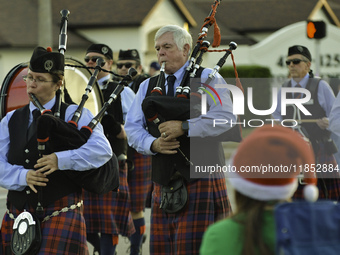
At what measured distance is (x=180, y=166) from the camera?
434 centimetres

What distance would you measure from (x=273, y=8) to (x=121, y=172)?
27689 mm

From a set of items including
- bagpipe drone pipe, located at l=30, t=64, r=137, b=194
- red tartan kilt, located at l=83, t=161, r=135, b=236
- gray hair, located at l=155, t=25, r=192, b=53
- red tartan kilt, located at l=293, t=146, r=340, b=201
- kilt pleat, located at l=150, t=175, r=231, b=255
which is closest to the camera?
bagpipe drone pipe, located at l=30, t=64, r=137, b=194

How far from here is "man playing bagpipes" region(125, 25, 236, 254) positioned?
4285 millimetres

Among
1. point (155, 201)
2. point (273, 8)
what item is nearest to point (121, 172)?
point (155, 201)

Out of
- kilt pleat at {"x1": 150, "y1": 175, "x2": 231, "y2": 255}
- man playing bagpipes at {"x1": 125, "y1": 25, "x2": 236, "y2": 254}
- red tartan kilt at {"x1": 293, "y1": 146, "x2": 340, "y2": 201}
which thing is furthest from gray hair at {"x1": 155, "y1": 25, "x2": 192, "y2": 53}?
red tartan kilt at {"x1": 293, "y1": 146, "x2": 340, "y2": 201}

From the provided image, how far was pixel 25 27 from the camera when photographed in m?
24.8

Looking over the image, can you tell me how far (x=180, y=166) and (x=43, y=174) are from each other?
0.90m

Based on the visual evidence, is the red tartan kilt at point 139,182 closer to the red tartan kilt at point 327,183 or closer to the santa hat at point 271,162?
the red tartan kilt at point 327,183

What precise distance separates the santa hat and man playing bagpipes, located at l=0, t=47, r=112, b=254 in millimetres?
1735

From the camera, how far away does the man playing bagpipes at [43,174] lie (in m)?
3.88

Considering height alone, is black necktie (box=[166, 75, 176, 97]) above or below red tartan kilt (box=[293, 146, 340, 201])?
above

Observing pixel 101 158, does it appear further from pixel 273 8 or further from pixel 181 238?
pixel 273 8

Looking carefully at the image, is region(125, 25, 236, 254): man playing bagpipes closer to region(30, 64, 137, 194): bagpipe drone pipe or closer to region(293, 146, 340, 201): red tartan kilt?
region(30, 64, 137, 194): bagpipe drone pipe

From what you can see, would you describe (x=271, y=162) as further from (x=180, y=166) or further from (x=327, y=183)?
(x=327, y=183)
